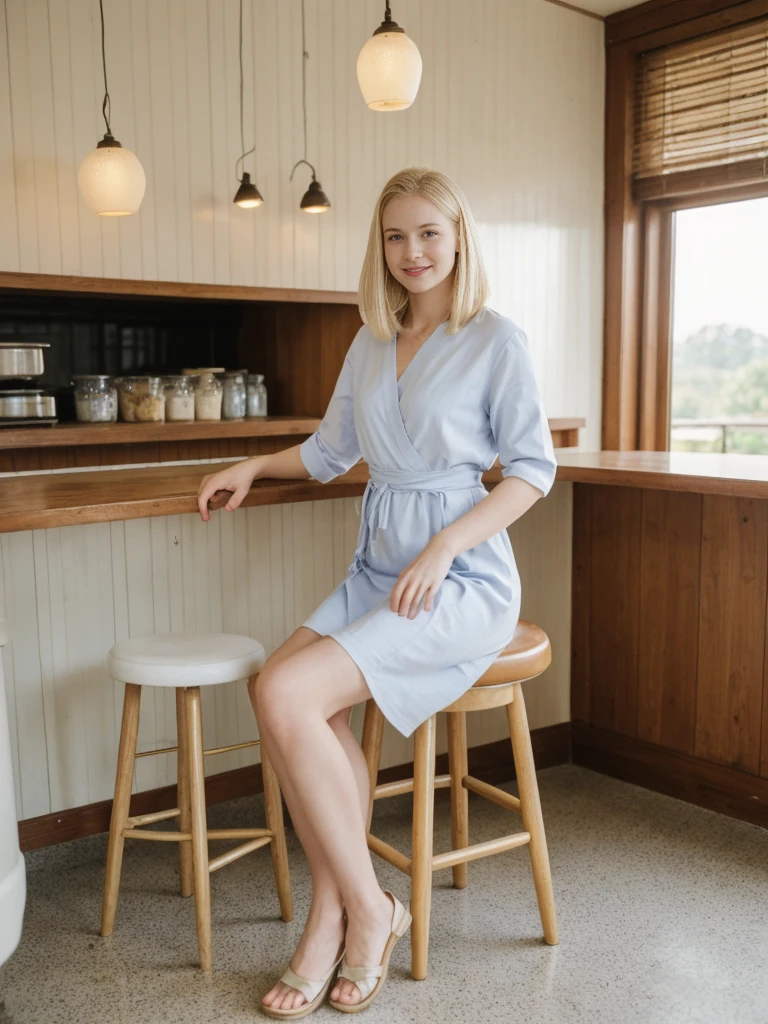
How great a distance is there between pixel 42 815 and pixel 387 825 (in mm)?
914

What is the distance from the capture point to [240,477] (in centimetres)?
217

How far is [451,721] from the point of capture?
2.45 m

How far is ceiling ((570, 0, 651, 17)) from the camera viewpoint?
3674mm

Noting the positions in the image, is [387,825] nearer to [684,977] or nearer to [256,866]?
[256,866]

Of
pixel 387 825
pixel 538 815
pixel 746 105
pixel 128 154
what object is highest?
pixel 746 105

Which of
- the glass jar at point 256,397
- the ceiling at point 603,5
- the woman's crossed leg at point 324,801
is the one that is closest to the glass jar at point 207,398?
the glass jar at point 256,397

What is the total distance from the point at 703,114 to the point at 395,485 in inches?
90.5

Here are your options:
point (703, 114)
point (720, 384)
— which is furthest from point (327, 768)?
point (703, 114)

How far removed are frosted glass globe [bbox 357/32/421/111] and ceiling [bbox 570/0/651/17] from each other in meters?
1.69

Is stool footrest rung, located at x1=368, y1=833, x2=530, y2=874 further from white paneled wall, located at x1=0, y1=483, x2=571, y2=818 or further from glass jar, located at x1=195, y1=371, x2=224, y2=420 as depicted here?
glass jar, located at x1=195, y1=371, x2=224, y2=420

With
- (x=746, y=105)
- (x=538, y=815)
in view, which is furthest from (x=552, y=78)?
(x=538, y=815)

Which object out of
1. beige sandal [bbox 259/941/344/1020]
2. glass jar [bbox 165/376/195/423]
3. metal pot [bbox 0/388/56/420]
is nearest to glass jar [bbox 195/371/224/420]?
glass jar [bbox 165/376/195/423]

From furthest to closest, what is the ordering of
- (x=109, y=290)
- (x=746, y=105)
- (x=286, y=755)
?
(x=746, y=105) < (x=109, y=290) < (x=286, y=755)

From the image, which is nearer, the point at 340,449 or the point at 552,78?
the point at 340,449
